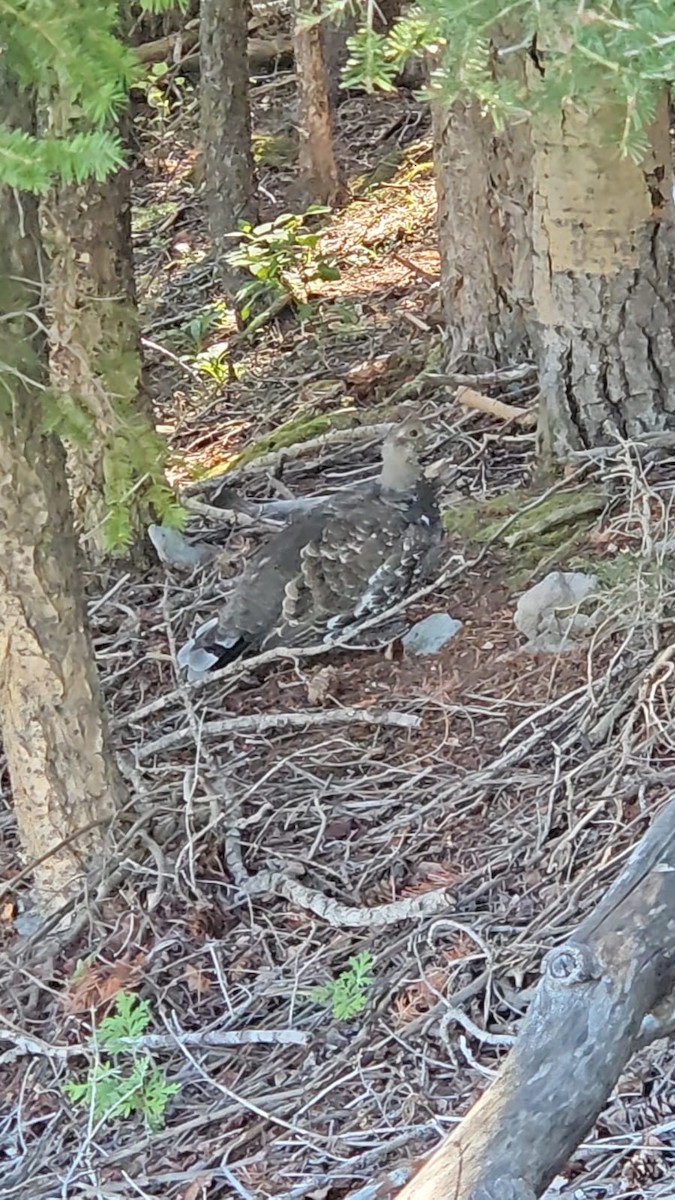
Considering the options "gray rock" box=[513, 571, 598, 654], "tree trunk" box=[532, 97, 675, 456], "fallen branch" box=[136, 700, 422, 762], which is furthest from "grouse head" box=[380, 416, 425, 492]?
"fallen branch" box=[136, 700, 422, 762]

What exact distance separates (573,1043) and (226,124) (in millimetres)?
7885

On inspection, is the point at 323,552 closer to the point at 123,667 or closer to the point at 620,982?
the point at 123,667

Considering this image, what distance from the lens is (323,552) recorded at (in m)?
5.05

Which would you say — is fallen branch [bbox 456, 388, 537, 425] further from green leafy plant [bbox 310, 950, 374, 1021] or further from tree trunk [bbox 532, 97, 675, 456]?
green leafy plant [bbox 310, 950, 374, 1021]

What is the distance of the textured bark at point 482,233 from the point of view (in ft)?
20.5

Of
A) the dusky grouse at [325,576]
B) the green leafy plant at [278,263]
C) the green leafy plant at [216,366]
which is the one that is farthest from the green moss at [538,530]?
the green leafy plant at [278,263]

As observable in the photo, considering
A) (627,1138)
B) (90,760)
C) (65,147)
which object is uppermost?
(65,147)

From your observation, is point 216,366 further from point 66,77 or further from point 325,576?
point 66,77

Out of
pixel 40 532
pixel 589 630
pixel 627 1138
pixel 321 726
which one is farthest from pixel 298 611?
pixel 627 1138

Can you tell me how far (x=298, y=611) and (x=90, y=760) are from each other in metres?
1.16

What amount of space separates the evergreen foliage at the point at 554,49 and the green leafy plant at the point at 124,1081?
223 cm

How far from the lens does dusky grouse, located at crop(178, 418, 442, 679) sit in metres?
4.91

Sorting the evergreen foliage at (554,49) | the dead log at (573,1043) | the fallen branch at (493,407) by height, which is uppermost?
the evergreen foliage at (554,49)

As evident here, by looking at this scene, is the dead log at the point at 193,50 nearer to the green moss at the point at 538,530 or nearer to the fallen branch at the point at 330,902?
the green moss at the point at 538,530
